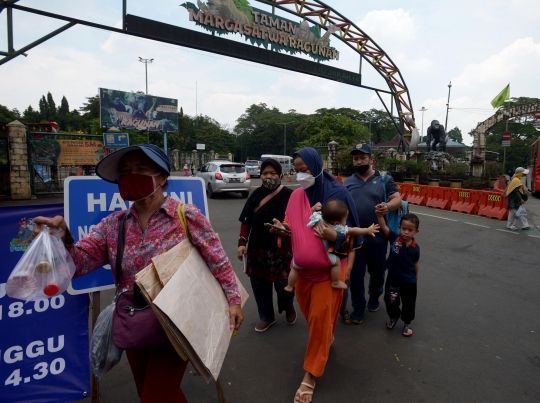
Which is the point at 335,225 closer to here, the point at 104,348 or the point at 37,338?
the point at 104,348

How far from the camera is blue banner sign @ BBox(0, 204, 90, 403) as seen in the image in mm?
1960

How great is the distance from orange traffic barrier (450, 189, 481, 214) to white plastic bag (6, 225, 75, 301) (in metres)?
11.7

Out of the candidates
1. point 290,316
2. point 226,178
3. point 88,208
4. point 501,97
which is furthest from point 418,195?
point 501,97

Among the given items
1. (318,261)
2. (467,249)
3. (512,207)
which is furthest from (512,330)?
(512,207)

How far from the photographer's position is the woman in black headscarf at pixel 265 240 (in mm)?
3172

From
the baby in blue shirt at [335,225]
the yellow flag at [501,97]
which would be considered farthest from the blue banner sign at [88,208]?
the yellow flag at [501,97]

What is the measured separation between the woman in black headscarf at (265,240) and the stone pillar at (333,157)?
18224mm

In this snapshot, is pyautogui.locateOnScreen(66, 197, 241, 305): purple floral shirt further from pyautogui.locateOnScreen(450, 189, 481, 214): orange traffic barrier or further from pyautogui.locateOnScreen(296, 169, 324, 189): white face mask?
pyautogui.locateOnScreen(450, 189, 481, 214): orange traffic barrier

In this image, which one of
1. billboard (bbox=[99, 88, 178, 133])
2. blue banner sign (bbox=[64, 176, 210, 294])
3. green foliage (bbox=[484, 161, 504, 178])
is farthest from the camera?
billboard (bbox=[99, 88, 178, 133])

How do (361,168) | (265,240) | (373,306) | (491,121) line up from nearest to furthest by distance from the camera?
(265,240), (361,168), (373,306), (491,121)

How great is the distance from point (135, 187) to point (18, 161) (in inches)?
560

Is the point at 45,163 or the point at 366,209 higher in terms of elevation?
the point at 45,163

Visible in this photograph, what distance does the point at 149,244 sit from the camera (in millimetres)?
1675

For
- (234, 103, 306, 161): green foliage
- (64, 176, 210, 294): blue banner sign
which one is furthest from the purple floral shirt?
(234, 103, 306, 161): green foliage
